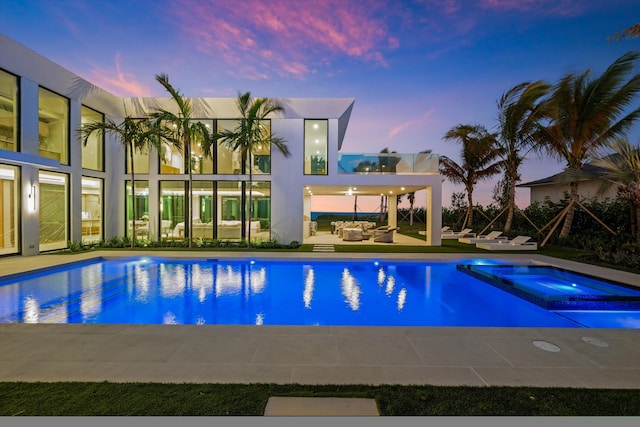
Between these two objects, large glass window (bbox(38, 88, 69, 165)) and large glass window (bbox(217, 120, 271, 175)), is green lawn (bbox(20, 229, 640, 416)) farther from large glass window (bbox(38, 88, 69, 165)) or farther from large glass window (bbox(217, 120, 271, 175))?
large glass window (bbox(217, 120, 271, 175))

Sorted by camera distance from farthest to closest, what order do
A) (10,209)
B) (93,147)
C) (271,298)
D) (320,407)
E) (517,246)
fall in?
(93,147) < (517,246) < (10,209) < (271,298) < (320,407)

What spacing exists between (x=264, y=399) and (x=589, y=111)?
51.3ft

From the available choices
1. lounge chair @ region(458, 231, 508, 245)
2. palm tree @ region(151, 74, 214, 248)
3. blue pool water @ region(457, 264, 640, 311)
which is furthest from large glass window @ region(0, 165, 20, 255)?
lounge chair @ region(458, 231, 508, 245)

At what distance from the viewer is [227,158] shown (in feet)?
46.1

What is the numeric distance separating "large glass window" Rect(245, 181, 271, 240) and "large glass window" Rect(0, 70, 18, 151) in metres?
7.94

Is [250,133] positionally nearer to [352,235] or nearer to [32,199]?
Answer: [352,235]

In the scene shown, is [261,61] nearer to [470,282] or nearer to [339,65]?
[339,65]

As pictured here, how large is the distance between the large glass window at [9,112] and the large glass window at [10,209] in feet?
2.74

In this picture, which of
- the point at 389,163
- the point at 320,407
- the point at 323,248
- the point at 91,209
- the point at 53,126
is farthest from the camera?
the point at 389,163

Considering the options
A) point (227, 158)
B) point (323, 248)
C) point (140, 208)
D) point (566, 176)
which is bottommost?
point (323, 248)

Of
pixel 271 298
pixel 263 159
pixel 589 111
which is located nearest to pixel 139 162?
pixel 263 159

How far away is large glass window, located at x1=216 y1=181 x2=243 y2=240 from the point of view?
1396 cm

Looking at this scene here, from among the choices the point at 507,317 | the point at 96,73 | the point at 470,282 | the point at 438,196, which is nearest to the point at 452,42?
the point at 438,196

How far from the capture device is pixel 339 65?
1750cm
